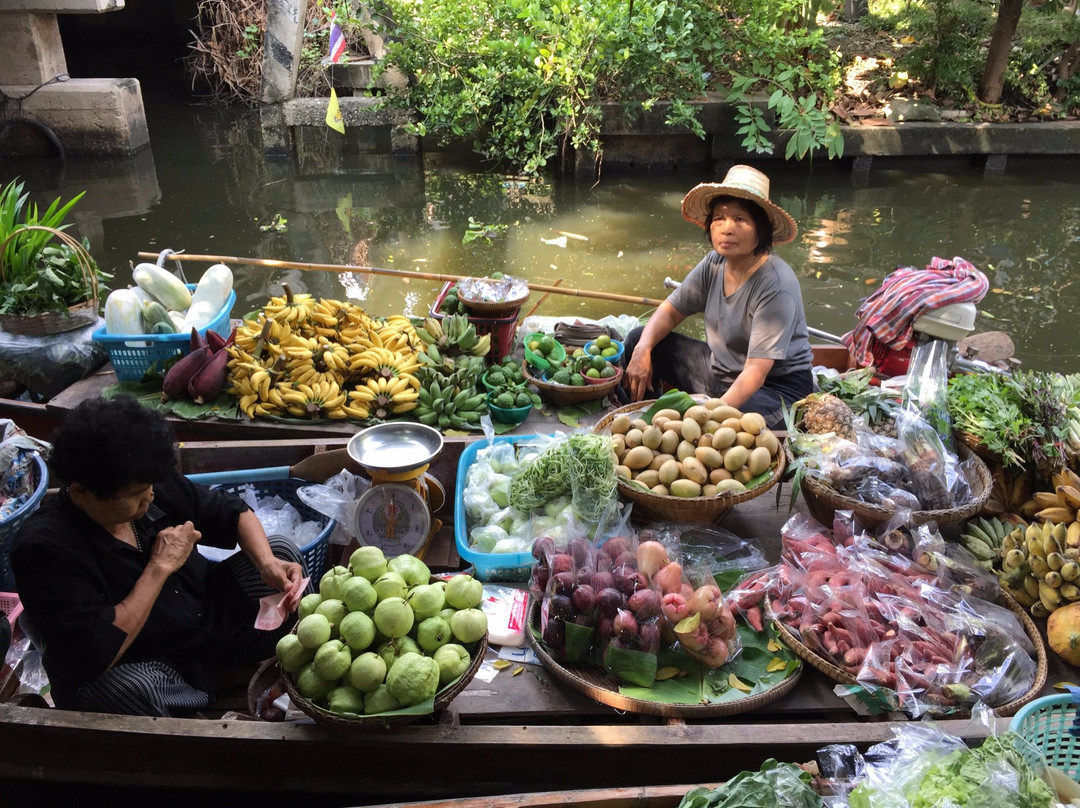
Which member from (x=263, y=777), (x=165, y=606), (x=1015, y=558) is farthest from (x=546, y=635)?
(x=1015, y=558)

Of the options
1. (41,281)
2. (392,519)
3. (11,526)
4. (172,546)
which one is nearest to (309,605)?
(172,546)

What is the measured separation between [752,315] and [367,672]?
2246mm

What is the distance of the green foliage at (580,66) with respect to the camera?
848 centimetres

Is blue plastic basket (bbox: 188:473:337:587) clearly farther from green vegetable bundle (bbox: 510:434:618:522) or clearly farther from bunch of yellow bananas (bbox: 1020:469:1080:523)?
bunch of yellow bananas (bbox: 1020:469:1080:523)

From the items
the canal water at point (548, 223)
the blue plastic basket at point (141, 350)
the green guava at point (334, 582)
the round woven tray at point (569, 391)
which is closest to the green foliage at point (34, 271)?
the blue plastic basket at point (141, 350)

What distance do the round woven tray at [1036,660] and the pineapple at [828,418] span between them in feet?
2.68

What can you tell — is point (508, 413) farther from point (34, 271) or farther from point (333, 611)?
point (34, 271)

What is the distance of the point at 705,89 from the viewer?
916 centimetres

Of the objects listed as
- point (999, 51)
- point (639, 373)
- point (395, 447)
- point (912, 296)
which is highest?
point (999, 51)

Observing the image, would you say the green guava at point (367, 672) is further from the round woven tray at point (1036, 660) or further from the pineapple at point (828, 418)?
the pineapple at point (828, 418)

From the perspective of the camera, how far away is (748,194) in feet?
10.3

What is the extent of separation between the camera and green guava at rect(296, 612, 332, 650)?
1828 mm

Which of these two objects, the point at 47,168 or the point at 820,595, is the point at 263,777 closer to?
the point at 820,595

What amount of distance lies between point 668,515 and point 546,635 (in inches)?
26.2
